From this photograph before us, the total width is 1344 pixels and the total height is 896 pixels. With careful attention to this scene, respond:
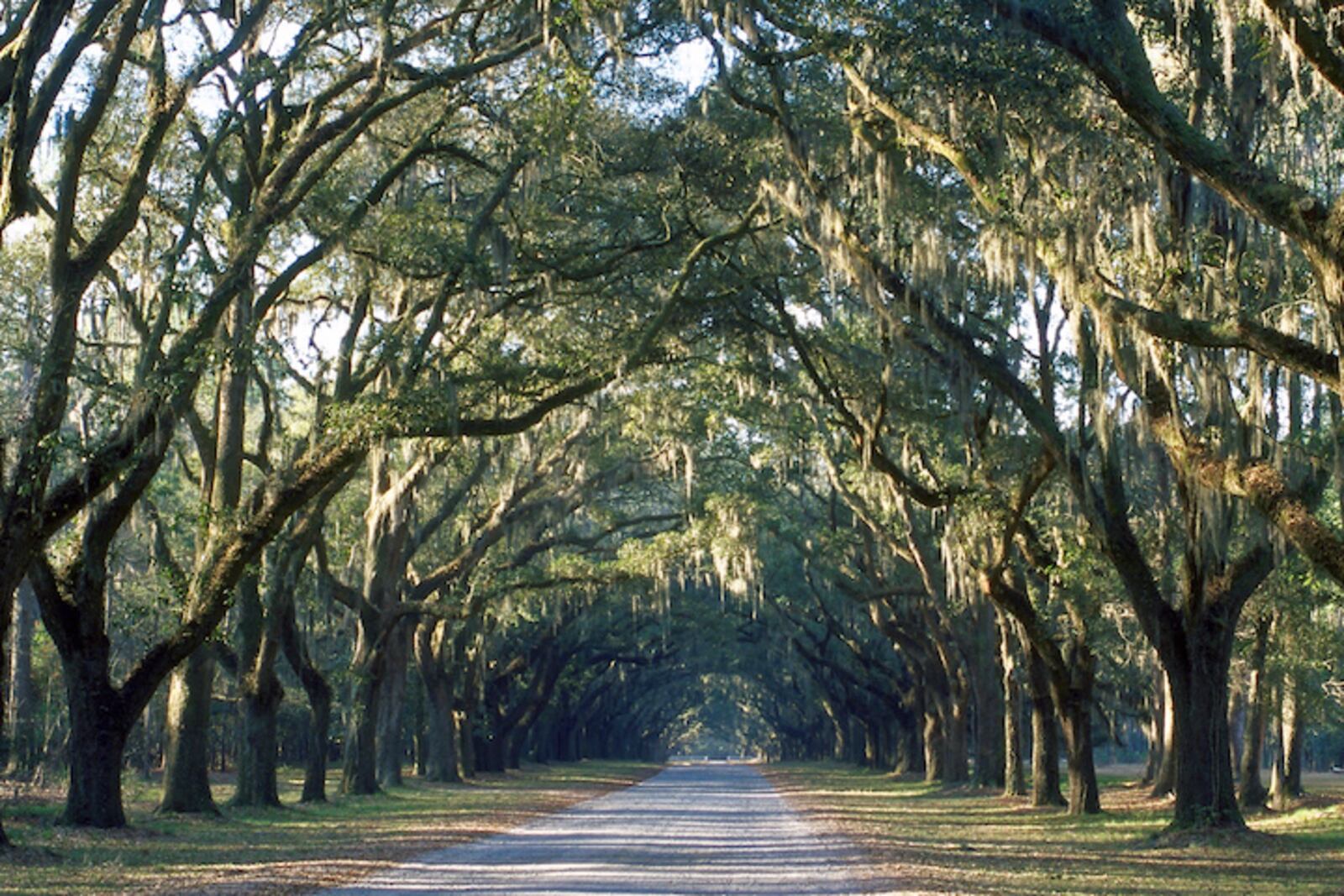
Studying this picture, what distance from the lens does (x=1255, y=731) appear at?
26.5 meters

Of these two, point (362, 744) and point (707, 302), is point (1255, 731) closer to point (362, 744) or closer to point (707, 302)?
point (707, 302)

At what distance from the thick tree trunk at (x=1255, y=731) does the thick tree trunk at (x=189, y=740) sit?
1624cm

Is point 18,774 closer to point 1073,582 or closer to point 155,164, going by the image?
point 155,164

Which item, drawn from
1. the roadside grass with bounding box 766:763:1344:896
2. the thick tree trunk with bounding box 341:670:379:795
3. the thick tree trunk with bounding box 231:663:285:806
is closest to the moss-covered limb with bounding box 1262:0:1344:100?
the roadside grass with bounding box 766:763:1344:896

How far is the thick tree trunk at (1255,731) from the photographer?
24.2 m

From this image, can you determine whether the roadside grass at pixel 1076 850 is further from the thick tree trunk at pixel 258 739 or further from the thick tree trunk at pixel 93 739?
the thick tree trunk at pixel 258 739

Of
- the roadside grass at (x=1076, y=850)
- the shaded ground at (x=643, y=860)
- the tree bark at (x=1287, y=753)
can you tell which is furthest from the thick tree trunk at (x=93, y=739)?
the tree bark at (x=1287, y=753)

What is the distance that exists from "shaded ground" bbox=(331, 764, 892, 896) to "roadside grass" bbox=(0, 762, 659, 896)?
683 millimetres

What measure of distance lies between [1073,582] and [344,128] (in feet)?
39.1

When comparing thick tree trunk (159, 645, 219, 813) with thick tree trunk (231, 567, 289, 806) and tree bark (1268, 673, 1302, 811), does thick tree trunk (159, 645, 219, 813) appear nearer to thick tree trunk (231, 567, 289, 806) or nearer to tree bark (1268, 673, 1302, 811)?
thick tree trunk (231, 567, 289, 806)

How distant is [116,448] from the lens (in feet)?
45.6

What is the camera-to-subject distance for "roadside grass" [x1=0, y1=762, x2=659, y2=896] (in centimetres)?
1151

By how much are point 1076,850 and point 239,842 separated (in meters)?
9.39

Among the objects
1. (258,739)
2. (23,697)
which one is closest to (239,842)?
(258,739)
